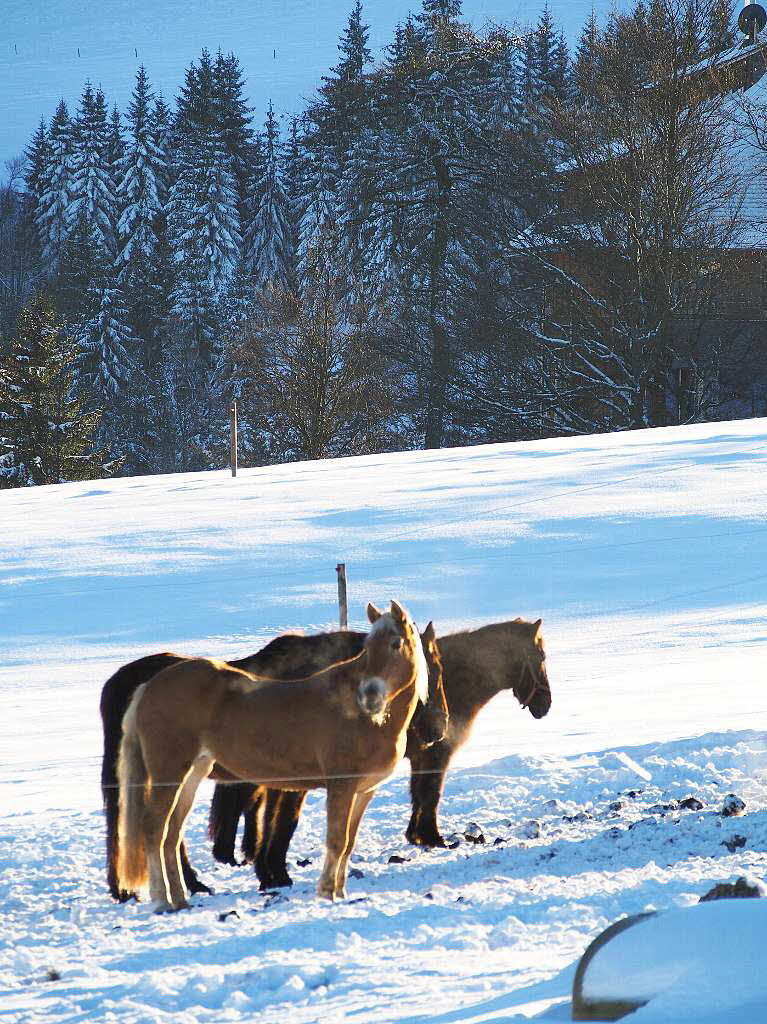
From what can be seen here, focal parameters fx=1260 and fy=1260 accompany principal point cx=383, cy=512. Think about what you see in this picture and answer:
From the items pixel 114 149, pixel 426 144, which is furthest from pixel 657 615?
pixel 114 149

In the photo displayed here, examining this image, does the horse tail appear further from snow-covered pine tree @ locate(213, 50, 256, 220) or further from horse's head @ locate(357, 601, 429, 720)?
snow-covered pine tree @ locate(213, 50, 256, 220)

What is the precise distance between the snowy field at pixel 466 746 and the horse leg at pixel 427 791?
14cm

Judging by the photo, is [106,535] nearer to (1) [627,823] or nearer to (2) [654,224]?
(1) [627,823]

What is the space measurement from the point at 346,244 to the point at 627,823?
121ft

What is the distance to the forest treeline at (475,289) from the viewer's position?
27.1 meters

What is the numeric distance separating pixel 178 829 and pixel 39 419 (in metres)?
31.3

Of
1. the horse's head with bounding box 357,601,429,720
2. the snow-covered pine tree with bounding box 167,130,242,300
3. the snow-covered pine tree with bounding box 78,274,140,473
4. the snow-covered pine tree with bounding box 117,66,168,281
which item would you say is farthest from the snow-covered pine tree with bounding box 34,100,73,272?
the horse's head with bounding box 357,601,429,720

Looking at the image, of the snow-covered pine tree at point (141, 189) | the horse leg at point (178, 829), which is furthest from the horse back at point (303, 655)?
the snow-covered pine tree at point (141, 189)

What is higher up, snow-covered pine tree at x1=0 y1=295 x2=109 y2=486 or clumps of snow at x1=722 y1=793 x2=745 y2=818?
snow-covered pine tree at x1=0 y1=295 x2=109 y2=486

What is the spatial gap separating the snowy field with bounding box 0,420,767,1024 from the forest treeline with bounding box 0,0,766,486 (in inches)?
317

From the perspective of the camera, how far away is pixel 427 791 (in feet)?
20.0

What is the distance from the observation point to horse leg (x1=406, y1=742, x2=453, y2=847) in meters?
6.06

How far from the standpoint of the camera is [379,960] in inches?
171

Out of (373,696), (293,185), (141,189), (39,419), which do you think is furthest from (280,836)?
(141,189)
